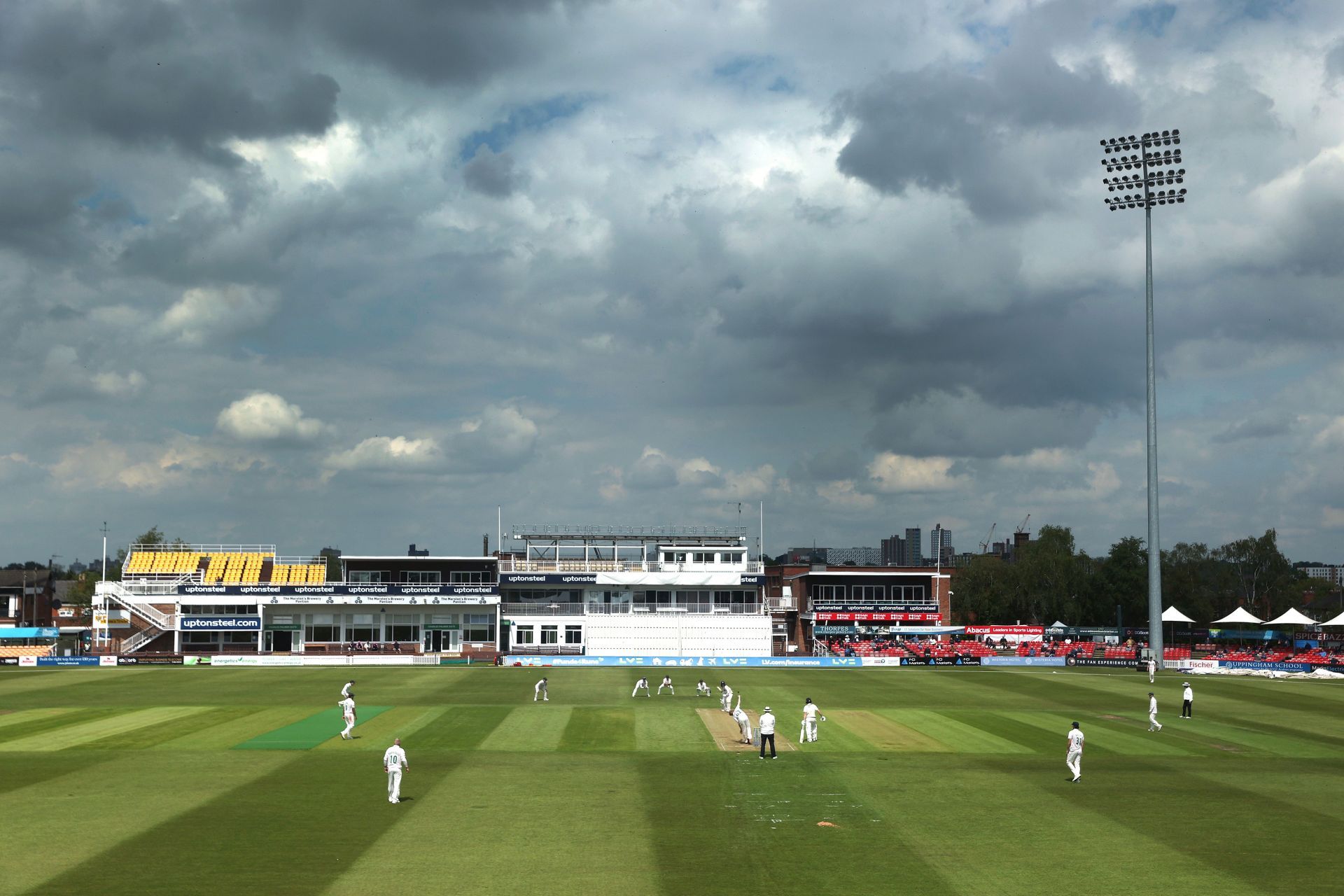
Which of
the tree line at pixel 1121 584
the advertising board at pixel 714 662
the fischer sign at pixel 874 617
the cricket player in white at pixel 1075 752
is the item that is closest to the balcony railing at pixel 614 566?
the fischer sign at pixel 874 617

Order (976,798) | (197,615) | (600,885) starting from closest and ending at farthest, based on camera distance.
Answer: (600,885) → (976,798) → (197,615)

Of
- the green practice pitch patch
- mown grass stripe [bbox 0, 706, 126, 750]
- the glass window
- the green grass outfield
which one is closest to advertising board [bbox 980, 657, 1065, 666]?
the green grass outfield

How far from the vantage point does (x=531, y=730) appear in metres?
42.7

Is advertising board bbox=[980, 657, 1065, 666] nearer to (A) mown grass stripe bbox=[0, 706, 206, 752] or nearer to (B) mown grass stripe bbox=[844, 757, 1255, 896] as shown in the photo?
(B) mown grass stripe bbox=[844, 757, 1255, 896]

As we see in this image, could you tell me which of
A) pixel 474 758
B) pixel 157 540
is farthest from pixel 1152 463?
pixel 157 540

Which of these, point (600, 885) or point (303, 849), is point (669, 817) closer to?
point (600, 885)

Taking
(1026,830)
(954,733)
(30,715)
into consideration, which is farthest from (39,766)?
(954,733)

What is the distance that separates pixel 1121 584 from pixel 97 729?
129 m

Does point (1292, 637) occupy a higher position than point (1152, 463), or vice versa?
point (1152, 463)

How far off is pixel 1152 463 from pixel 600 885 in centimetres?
7117

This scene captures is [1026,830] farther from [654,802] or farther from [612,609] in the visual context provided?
[612,609]

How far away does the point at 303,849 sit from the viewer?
22.9 m

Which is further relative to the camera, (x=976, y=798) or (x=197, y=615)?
(x=197, y=615)

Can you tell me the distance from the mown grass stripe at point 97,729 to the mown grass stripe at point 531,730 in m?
13.9
